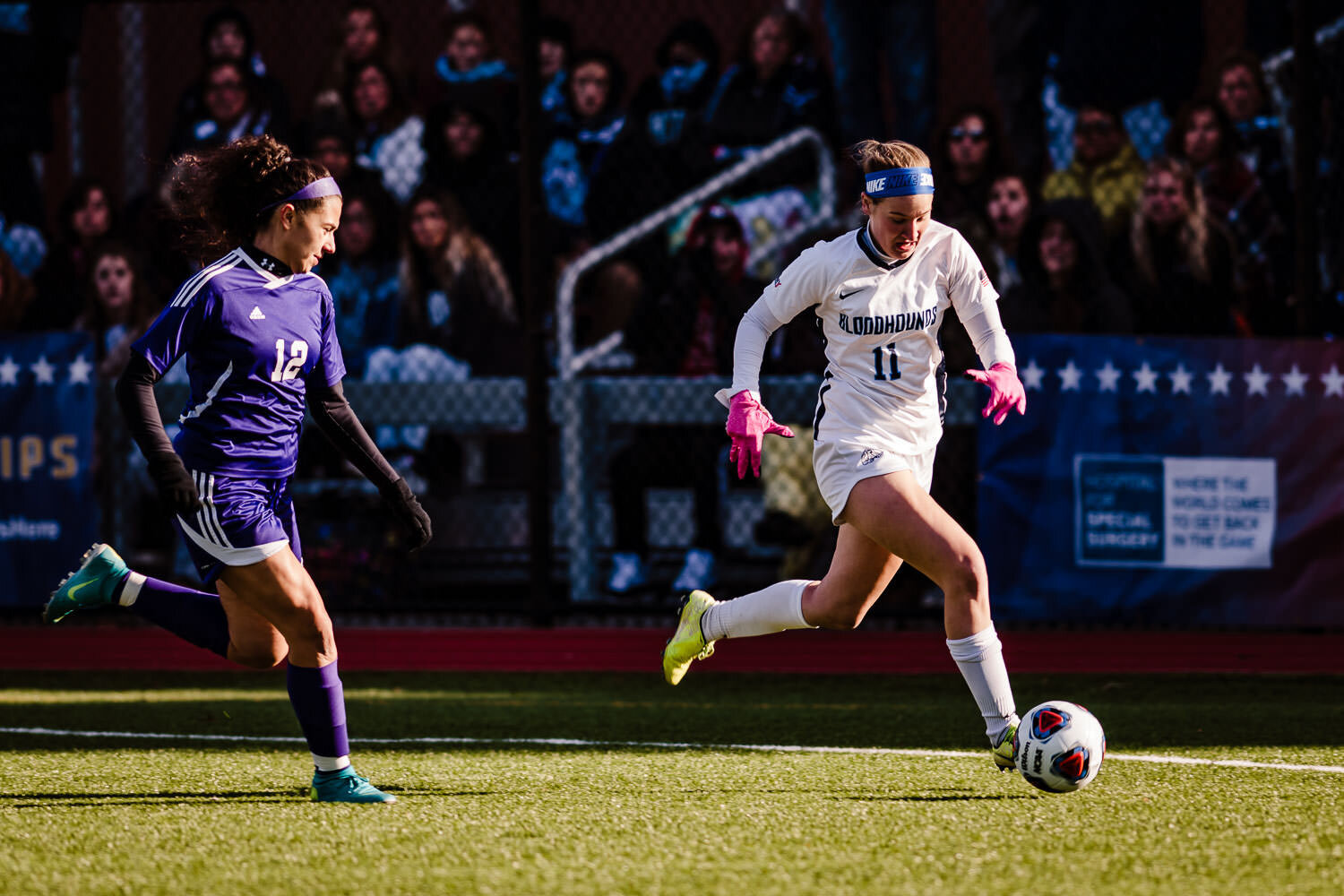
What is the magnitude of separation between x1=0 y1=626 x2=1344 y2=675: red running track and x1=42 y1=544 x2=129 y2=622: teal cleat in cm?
323

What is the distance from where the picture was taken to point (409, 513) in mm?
4660

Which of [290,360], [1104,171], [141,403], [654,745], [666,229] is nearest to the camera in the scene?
[141,403]

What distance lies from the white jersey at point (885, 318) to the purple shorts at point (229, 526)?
1.62 meters

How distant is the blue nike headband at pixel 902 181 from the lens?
4629 mm

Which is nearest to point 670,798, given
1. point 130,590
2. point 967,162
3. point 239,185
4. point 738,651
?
point 130,590

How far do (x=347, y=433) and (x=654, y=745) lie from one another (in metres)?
1.67

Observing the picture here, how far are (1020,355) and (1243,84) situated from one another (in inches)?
85.2

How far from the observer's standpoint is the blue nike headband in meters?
4.63

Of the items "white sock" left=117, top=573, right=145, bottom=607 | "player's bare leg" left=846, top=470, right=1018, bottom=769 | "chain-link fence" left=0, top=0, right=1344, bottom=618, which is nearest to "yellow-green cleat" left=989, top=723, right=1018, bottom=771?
"player's bare leg" left=846, top=470, right=1018, bottom=769

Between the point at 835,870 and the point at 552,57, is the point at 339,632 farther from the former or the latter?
the point at 835,870

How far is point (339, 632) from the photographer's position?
9.05 meters

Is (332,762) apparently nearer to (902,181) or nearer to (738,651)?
(902,181)

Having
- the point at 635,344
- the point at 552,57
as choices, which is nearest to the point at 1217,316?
the point at 635,344

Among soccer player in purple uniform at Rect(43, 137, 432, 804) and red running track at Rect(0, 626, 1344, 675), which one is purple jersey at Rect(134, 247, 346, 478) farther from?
red running track at Rect(0, 626, 1344, 675)
